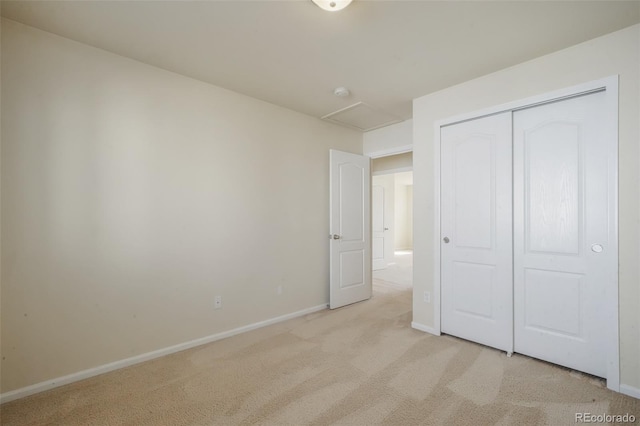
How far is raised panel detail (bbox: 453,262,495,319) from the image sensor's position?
106 inches

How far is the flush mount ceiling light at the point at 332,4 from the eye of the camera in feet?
5.58

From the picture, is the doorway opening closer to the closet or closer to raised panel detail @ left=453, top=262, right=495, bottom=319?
raised panel detail @ left=453, top=262, right=495, bottom=319

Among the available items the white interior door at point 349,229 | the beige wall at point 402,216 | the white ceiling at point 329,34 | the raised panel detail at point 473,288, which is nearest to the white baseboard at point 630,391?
the raised panel detail at point 473,288

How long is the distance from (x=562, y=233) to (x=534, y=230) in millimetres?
189

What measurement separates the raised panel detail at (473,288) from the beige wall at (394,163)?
9.09ft

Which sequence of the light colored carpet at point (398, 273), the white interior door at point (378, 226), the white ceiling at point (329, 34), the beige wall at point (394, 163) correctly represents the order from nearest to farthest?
the white ceiling at point (329, 34) → the beige wall at point (394, 163) → the light colored carpet at point (398, 273) → the white interior door at point (378, 226)

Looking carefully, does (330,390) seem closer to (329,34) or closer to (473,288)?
(473,288)

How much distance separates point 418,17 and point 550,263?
2.17 meters

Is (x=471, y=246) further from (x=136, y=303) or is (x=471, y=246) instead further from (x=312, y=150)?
(x=136, y=303)

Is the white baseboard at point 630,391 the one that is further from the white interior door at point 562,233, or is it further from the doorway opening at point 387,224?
the doorway opening at point 387,224

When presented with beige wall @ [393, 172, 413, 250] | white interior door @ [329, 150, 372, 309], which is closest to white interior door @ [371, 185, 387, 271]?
white interior door @ [329, 150, 372, 309]

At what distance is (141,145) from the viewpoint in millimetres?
2475

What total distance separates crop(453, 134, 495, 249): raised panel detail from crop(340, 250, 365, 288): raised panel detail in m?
1.53

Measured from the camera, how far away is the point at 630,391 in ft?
6.44
